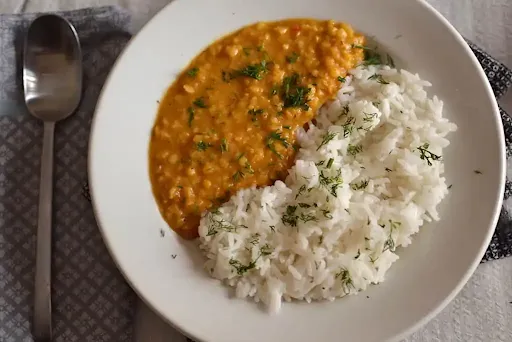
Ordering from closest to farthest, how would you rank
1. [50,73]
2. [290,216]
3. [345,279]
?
[345,279]
[290,216]
[50,73]

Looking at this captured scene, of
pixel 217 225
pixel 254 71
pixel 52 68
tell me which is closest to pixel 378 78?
pixel 254 71

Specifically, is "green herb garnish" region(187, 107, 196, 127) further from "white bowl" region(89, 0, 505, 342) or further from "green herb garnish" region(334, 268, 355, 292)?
"green herb garnish" region(334, 268, 355, 292)

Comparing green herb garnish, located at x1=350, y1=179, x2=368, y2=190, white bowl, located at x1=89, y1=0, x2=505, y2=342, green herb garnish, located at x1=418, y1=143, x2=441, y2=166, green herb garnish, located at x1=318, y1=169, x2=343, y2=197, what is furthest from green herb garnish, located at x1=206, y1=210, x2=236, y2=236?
green herb garnish, located at x1=418, y1=143, x2=441, y2=166

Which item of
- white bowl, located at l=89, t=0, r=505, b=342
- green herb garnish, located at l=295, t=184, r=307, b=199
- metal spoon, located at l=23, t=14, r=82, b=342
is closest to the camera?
white bowl, located at l=89, t=0, r=505, b=342

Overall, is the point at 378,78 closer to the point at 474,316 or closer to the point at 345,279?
the point at 345,279

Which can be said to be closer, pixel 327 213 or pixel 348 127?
pixel 327 213

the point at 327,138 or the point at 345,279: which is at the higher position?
the point at 327,138
